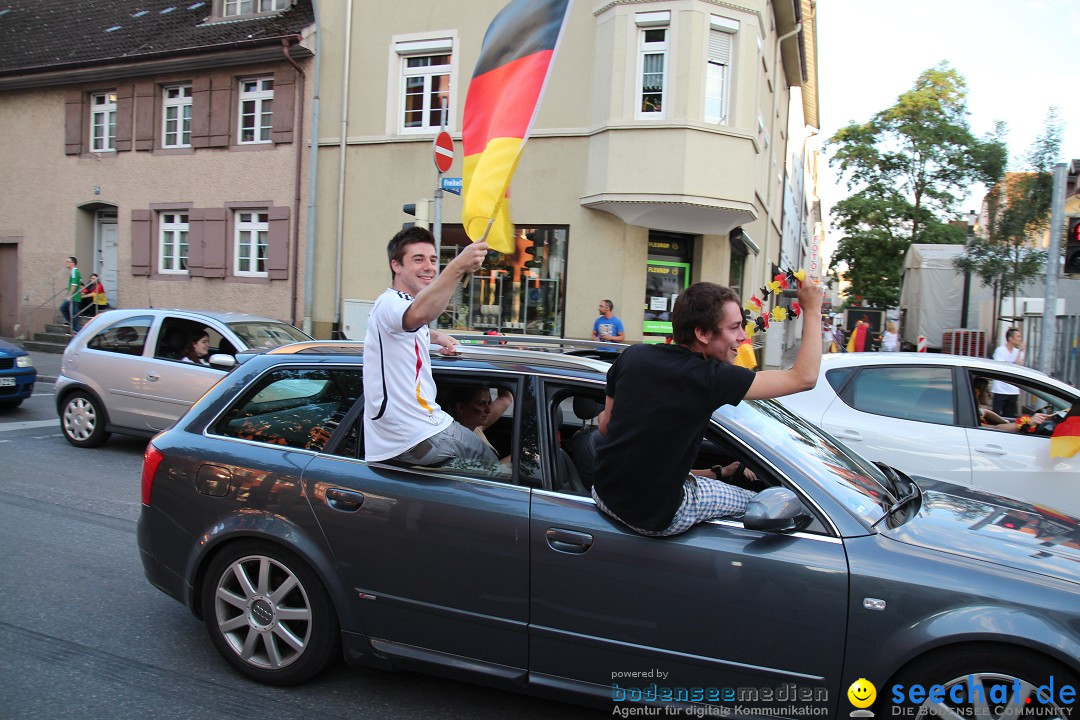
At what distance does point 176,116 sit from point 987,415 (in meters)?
19.2

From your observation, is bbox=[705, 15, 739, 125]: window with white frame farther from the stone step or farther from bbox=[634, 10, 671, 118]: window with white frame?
the stone step

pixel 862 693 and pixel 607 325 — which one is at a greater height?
pixel 607 325

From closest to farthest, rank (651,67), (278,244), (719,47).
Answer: (651,67) < (719,47) < (278,244)

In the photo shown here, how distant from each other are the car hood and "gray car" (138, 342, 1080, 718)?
0.01 m

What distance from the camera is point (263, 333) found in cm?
890

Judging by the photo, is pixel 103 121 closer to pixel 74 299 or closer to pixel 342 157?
pixel 74 299

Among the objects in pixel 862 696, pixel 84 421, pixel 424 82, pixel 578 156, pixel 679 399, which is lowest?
pixel 84 421

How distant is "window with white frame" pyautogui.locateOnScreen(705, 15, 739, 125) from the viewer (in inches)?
562

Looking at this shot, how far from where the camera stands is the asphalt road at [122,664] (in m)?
3.27

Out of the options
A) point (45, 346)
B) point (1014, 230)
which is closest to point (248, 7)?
point (45, 346)

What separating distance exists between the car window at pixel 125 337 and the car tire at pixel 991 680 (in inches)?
333

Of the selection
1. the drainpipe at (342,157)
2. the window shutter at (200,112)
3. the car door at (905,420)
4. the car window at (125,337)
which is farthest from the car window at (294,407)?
the window shutter at (200,112)

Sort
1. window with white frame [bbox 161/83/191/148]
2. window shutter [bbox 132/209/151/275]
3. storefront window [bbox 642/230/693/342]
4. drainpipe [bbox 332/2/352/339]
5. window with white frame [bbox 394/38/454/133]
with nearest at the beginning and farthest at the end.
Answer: storefront window [bbox 642/230/693/342]
window with white frame [bbox 394/38/454/133]
drainpipe [bbox 332/2/352/339]
window with white frame [bbox 161/83/191/148]
window shutter [bbox 132/209/151/275]

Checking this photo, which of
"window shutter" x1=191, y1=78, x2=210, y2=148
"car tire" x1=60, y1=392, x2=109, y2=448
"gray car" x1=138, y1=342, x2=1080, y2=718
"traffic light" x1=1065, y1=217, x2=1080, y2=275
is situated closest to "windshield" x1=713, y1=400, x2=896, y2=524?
"gray car" x1=138, y1=342, x2=1080, y2=718
